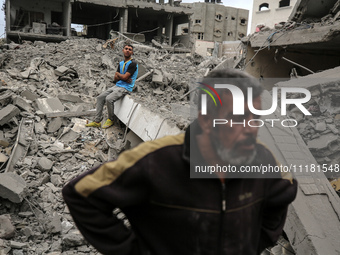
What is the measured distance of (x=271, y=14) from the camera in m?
35.8

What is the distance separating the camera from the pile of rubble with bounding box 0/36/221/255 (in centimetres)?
489

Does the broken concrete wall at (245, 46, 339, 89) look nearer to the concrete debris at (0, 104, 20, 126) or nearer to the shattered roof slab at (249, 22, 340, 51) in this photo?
the shattered roof slab at (249, 22, 340, 51)

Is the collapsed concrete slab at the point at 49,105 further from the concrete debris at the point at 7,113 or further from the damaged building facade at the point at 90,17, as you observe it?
the damaged building facade at the point at 90,17

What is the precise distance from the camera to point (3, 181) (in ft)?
16.4

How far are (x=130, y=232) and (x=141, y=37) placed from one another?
76.5ft

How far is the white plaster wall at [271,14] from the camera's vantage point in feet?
114

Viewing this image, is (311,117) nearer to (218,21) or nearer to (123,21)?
(123,21)

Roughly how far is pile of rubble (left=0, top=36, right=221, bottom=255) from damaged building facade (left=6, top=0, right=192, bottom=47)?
998 centimetres

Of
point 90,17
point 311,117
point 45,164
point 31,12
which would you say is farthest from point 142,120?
point 90,17

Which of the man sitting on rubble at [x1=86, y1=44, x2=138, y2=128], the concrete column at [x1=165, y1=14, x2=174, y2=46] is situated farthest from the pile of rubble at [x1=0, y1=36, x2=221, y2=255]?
the concrete column at [x1=165, y1=14, x2=174, y2=46]

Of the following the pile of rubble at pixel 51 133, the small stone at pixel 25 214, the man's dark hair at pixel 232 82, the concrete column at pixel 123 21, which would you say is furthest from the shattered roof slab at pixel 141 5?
the man's dark hair at pixel 232 82

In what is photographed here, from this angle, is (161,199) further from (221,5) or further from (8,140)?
(221,5)

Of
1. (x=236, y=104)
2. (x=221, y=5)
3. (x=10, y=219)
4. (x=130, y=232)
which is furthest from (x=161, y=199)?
(x=221, y=5)

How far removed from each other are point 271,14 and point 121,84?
1287 inches
